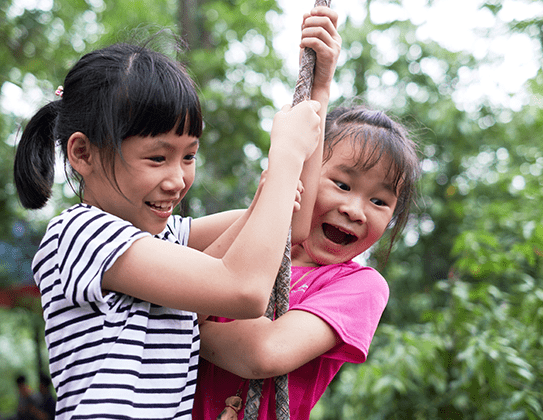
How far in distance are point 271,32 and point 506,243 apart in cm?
380

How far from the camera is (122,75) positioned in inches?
40.5

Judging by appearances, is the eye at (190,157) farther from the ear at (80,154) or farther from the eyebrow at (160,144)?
the ear at (80,154)

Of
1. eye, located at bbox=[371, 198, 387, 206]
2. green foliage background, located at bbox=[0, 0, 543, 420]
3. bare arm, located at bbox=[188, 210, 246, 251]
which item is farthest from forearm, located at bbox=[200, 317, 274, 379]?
green foliage background, located at bbox=[0, 0, 543, 420]

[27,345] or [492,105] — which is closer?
[492,105]

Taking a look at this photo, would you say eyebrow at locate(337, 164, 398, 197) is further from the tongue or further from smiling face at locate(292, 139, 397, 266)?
the tongue

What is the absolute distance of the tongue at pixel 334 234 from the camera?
135 centimetres

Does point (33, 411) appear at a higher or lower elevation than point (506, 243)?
lower

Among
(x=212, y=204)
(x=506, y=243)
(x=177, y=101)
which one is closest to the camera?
(x=177, y=101)

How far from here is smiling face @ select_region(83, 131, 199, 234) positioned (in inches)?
39.0

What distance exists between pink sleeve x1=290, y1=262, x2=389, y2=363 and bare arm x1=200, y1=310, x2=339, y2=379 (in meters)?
0.03

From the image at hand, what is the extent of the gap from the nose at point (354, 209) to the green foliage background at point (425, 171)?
1836 mm

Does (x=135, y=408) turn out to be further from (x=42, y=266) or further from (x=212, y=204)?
(x=212, y=204)

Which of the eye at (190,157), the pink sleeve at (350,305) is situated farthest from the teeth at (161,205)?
the pink sleeve at (350,305)

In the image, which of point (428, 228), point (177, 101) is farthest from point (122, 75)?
point (428, 228)
